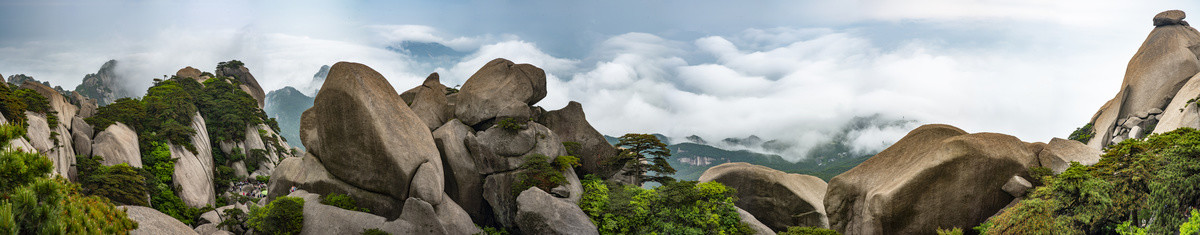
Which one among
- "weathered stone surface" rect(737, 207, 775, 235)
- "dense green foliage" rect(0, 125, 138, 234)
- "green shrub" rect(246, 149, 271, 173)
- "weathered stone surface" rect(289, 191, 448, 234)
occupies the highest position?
"dense green foliage" rect(0, 125, 138, 234)

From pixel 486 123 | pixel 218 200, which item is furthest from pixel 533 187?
pixel 218 200

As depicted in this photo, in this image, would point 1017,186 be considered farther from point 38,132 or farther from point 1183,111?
point 38,132

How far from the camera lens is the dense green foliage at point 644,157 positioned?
32219mm

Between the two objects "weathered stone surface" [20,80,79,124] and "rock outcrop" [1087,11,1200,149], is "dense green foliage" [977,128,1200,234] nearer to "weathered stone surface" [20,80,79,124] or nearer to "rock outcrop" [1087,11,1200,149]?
"rock outcrop" [1087,11,1200,149]

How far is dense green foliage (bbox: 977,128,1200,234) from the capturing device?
16469 millimetres

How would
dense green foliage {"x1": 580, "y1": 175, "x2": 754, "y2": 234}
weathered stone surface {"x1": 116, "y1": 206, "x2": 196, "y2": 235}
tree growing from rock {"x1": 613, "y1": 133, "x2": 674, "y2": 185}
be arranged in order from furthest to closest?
tree growing from rock {"x1": 613, "y1": 133, "x2": 674, "y2": 185}, dense green foliage {"x1": 580, "y1": 175, "x2": 754, "y2": 234}, weathered stone surface {"x1": 116, "y1": 206, "x2": 196, "y2": 235}

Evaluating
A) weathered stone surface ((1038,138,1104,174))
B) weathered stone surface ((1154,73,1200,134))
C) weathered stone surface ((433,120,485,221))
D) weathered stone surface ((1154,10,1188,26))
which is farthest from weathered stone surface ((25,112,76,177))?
weathered stone surface ((1154,10,1188,26))

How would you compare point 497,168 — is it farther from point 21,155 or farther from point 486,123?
point 21,155

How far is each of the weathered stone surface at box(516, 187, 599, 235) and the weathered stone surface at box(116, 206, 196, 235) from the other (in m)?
12.7

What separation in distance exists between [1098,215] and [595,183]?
Result: 2116 cm

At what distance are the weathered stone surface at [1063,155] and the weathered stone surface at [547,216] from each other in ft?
67.9

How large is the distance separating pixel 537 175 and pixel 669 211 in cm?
717

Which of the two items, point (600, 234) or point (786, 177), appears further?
point (786, 177)

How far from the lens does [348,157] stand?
26188 mm
